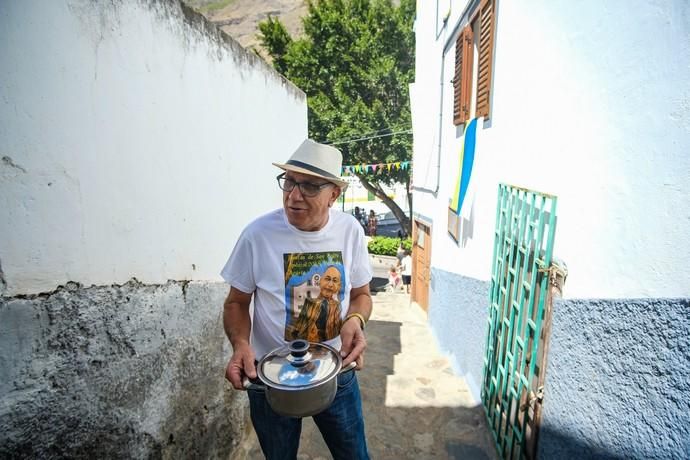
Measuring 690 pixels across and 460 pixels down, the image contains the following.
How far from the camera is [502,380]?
3.29 m

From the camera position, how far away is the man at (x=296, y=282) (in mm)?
1882

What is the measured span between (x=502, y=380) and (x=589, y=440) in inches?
52.2

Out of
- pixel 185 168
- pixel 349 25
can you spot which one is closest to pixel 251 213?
pixel 185 168

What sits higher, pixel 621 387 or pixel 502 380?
pixel 621 387

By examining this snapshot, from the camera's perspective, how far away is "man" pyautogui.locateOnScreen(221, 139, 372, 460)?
1.88 m

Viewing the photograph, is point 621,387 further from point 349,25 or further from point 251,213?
point 349,25

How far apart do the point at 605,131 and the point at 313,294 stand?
1.73 m

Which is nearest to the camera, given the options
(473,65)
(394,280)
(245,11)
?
(473,65)

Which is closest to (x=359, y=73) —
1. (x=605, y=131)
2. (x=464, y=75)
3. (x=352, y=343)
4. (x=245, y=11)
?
(x=464, y=75)

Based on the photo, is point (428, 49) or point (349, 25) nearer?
point (428, 49)

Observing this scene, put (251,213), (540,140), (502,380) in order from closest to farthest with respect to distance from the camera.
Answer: (540,140) < (502,380) < (251,213)

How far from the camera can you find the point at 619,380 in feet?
5.75

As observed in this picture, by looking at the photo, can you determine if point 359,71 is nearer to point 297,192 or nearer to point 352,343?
point 297,192

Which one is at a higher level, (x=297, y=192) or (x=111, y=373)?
(x=297, y=192)
